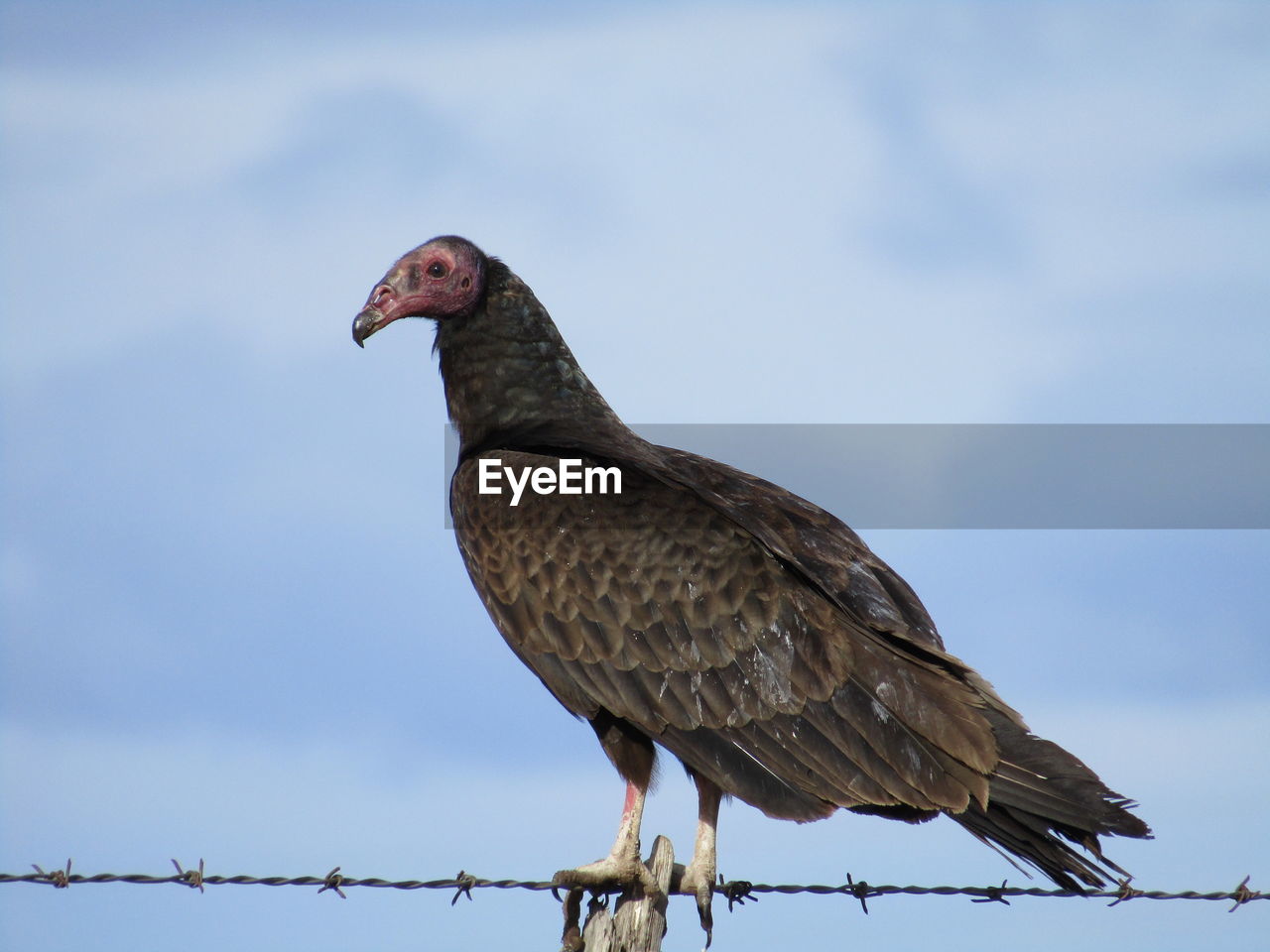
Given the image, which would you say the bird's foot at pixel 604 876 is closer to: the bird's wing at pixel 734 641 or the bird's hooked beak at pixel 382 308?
the bird's wing at pixel 734 641

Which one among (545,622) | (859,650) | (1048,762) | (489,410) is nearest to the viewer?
(1048,762)

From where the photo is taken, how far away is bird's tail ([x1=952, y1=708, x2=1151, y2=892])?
3.96 m

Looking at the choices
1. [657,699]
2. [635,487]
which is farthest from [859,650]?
[635,487]

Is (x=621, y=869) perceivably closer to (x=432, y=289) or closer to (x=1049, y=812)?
(x=1049, y=812)

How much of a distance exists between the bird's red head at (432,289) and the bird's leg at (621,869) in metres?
2.23

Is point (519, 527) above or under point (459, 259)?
under

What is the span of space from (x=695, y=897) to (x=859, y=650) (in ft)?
→ 2.94

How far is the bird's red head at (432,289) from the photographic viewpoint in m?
5.64

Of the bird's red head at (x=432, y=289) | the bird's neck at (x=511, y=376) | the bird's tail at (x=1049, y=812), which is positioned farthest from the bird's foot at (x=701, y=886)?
the bird's red head at (x=432, y=289)

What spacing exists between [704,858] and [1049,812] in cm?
105

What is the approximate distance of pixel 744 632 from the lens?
4.46 metres

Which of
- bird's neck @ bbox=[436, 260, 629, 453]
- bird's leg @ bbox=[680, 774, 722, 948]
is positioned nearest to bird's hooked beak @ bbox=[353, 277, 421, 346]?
bird's neck @ bbox=[436, 260, 629, 453]

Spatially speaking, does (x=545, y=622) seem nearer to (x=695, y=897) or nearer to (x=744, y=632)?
(x=744, y=632)

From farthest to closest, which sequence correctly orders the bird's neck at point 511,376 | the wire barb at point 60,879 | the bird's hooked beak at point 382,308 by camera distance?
the bird's hooked beak at point 382,308, the bird's neck at point 511,376, the wire barb at point 60,879
